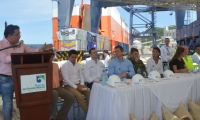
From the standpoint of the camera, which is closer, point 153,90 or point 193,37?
point 153,90

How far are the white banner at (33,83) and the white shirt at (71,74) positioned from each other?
142 centimetres

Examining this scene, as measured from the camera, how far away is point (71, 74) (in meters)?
4.09

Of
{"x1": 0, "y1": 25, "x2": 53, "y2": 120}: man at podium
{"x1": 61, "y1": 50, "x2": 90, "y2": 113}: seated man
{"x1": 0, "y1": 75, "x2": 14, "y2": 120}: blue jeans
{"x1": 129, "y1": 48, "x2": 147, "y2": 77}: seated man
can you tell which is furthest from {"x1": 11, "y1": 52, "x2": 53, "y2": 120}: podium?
{"x1": 129, "y1": 48, "x2": 147, "y2": 77}: seated man

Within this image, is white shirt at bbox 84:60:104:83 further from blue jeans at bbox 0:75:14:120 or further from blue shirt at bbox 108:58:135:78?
blue jeans at bbox 0:75:14:120

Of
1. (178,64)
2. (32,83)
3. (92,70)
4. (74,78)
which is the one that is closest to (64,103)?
(74,78)

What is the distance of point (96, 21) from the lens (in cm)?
1727

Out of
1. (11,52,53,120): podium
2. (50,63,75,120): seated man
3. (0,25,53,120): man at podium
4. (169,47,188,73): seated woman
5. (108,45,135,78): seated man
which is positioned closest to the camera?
(11,52,53,120): podium

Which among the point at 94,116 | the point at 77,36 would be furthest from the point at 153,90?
the point at 77,36

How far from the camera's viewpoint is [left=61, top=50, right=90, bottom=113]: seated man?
3.79 m

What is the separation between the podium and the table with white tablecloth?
73cm

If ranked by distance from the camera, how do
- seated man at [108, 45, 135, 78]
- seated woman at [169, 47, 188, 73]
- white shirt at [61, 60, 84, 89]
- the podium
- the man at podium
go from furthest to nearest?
seated woman at [169, 47, 188, 73] < white shirt at [61, 60, 84, 89] < seated man at [108, 45, 135, 78] < the man at podium < the podium

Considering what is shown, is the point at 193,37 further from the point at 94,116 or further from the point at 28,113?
the point at 28,113

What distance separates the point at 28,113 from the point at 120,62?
1.85 metres

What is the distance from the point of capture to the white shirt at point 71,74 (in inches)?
155
